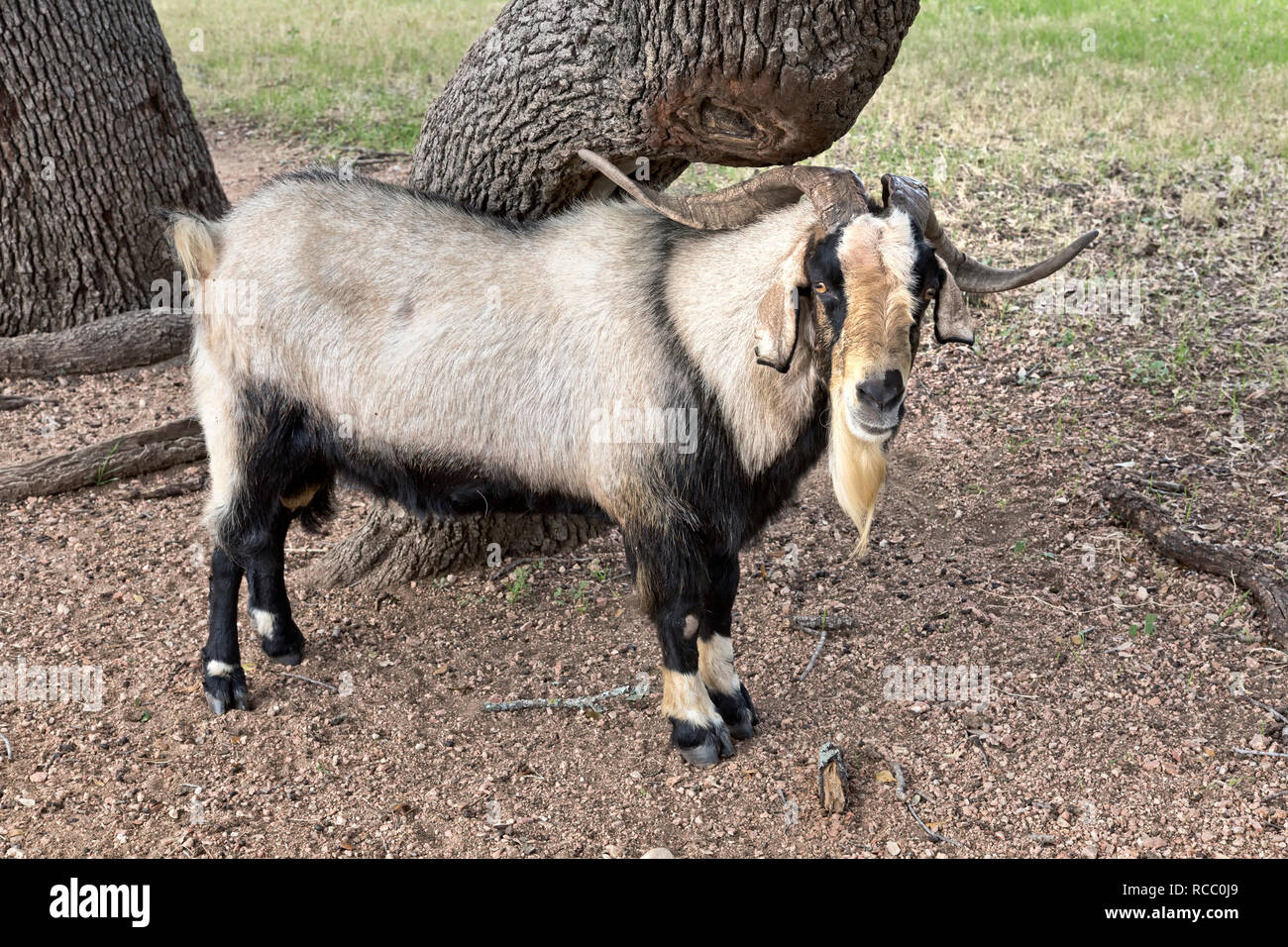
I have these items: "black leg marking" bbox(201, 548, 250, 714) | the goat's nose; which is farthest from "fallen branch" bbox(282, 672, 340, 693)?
the goat's nose

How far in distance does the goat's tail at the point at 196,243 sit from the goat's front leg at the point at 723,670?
2038 mm

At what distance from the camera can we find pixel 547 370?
3697 mm

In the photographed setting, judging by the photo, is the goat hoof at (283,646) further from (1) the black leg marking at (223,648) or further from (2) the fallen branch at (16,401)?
(2) the fallen branch at (16,401)

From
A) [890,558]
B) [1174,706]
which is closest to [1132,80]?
[890,558]

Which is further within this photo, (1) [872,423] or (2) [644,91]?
(2) [644,91]

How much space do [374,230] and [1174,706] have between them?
314 cm

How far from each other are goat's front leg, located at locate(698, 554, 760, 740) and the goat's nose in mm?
1079

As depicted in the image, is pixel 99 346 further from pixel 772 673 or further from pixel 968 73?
pixel 968 73

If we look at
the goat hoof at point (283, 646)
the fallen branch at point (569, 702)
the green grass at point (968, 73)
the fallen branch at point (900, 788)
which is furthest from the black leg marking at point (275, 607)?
the green grass at point (968, 73)

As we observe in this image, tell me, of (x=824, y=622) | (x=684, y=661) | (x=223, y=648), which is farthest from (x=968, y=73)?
(x=223, y=648)

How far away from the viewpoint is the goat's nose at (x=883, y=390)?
3.00m

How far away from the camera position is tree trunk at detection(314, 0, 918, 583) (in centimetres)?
349

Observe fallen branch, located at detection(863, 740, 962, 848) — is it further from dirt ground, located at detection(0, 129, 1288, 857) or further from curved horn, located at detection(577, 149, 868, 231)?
curved horn, located at detection(577, 149, 868, 231)

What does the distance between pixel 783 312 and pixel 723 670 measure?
55.2 inches
